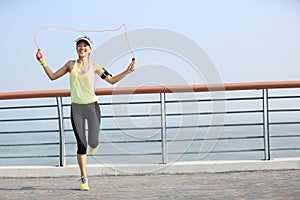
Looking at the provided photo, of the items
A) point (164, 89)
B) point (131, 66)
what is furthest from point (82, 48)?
point (164, 89)

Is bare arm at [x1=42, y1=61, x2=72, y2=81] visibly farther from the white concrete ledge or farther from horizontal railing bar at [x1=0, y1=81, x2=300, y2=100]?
the white concrete ledge

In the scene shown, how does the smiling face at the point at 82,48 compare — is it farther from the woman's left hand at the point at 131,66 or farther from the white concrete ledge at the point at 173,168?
the white concrete ledge at the point at 173,168

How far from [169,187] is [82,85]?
1.35 metres

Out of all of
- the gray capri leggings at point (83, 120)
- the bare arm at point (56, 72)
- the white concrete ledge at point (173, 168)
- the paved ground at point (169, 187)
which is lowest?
the paved ground at point (169, 187)

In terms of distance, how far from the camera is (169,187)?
5453mm

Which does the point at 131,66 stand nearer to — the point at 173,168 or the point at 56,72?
the point at 56,72

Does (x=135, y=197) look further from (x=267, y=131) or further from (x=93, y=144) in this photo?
(x=267, y=131)

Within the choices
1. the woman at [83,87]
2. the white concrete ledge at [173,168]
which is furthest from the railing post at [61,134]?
the woman at [83,87]

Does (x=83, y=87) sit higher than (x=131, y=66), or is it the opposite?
(x=131, y=66)

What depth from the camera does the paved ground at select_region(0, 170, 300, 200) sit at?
4941 mm

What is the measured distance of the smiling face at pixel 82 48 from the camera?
537cm

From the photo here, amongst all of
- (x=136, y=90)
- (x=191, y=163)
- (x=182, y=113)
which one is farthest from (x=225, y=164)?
(x=136, y=90)

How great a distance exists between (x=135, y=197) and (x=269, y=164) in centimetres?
230

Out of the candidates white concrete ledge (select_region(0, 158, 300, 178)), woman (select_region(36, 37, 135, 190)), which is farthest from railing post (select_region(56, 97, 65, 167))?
woman (select_region(36, 37, 135, 190))
